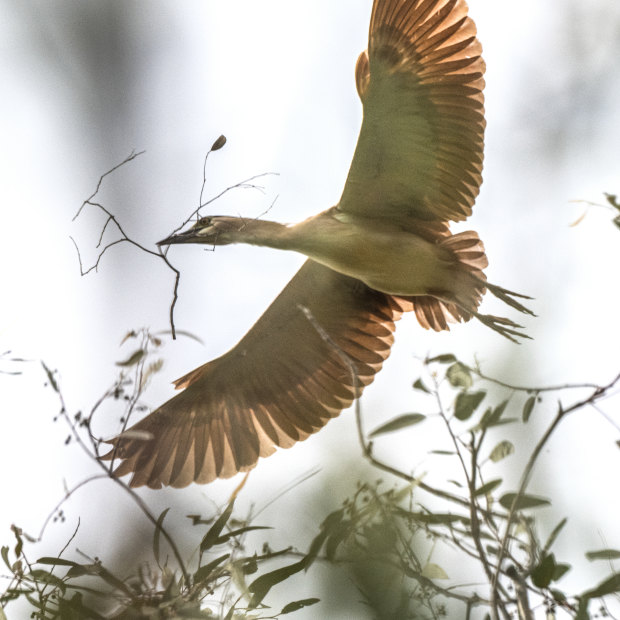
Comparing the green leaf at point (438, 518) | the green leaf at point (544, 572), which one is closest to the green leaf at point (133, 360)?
the green leaf at point (438, 518)

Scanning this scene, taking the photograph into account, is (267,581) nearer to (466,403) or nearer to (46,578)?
(46,578)

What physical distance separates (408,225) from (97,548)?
1.93 m

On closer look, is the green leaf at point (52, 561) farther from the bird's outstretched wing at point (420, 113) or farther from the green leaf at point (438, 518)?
the bird's outstretched wing at point (420, 113)

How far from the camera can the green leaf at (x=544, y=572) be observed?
68.5 inches

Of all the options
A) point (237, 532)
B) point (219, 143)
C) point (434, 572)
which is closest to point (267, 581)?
point (237, 532)

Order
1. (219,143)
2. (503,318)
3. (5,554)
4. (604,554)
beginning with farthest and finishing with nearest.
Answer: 1. (503,318)
2. (219,143)
3. (5,554)
4. (604,554)

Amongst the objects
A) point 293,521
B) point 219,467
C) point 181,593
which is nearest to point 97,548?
point 181,593

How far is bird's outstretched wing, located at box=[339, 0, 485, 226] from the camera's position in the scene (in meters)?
3.15

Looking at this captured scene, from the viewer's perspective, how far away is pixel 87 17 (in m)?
3.81

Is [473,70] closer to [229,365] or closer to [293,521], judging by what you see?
[229,365]

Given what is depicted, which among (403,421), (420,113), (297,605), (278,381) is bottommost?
(297,605)

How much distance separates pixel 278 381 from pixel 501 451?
2069 mm

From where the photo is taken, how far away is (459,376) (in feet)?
6.89

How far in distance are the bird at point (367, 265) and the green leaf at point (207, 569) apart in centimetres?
119
